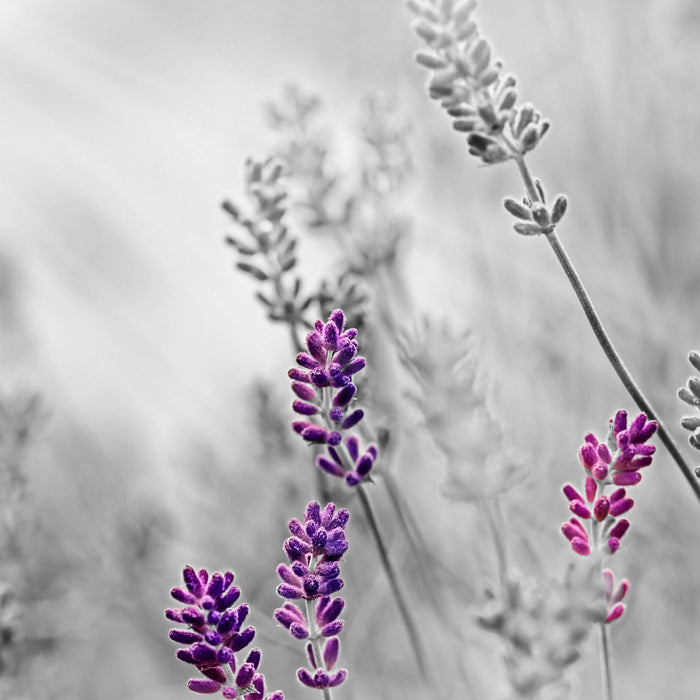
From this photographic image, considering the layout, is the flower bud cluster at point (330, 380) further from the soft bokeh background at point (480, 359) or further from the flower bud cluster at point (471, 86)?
the soft bokeh background at point (480, 359)

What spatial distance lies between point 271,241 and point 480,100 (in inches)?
5.1

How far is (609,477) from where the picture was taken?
0.28m

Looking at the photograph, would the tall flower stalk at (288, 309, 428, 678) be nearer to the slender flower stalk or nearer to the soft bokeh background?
the slender flower stalk

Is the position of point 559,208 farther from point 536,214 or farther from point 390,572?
point 390,572

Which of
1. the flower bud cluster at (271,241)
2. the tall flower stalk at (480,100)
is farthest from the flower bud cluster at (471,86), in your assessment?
the flower bud cluster at (271,241)

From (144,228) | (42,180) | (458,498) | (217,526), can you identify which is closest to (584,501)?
(458,498)

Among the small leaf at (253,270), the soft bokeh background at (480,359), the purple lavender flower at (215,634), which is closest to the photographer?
the purple lavender flower at (215,634)

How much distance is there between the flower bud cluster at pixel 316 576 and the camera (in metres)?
0.27

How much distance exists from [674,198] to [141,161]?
1556 millimetres

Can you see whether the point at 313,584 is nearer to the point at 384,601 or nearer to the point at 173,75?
the point at 384,601

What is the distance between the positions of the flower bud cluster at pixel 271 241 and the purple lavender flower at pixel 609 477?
17 centimetres

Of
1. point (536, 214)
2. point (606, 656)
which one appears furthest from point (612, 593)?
point (536, 214)

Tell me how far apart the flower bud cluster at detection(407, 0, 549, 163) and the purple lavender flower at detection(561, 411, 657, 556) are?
98 mm

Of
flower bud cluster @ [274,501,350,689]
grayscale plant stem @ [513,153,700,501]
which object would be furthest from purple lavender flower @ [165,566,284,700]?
grayscale plant stem @ [513,153,700,501]
